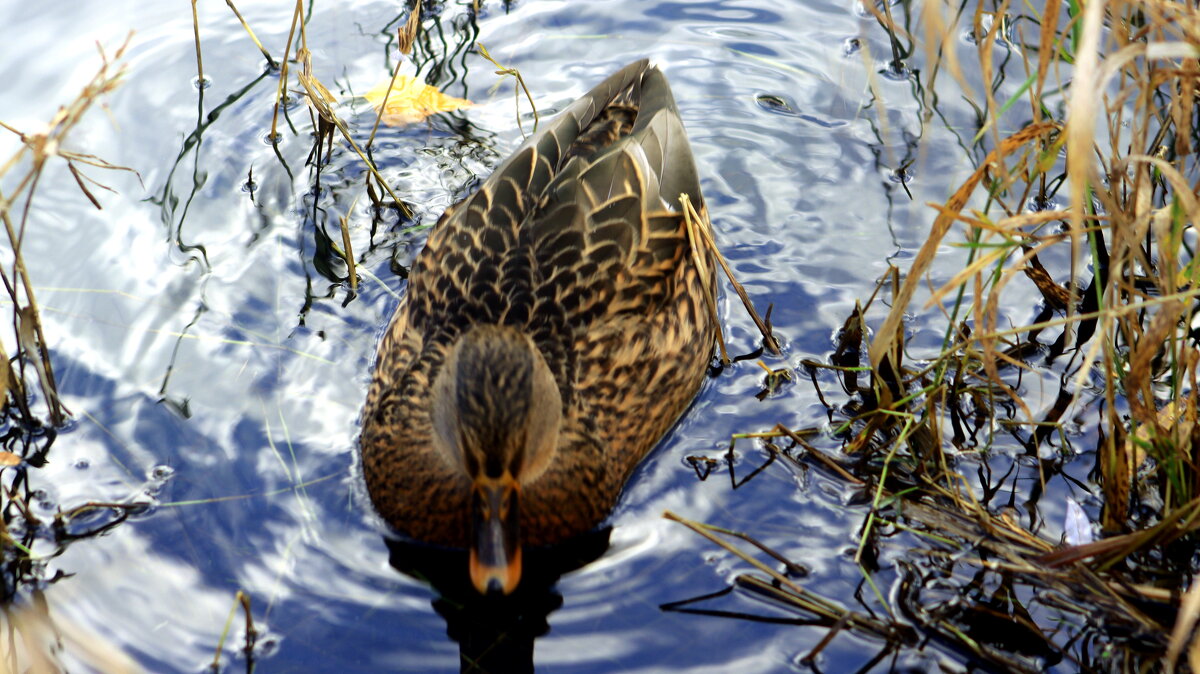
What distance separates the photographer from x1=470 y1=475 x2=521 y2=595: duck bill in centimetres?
371

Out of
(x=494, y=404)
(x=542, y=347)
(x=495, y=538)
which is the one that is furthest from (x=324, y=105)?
(x=495, y=538)

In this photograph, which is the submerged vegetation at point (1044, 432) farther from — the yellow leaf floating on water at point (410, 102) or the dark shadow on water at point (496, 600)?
the yellow leaf floating on water at point (410, 102)

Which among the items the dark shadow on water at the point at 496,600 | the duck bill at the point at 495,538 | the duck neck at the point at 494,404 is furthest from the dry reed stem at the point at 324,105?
the duck bill at the point at 495,538

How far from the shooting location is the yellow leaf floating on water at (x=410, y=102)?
6.31 meters

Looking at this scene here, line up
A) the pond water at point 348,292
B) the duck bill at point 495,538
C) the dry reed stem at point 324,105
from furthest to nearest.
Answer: the dry reed stem at point 324,105 → the pond water at point 348,292 → the duck bill at point 495,538

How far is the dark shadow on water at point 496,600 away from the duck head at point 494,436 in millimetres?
247

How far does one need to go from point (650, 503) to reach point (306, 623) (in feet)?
4.33

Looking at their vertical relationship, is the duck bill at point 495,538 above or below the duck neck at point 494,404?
below

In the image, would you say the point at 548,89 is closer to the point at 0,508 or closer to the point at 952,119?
the point at 952,119

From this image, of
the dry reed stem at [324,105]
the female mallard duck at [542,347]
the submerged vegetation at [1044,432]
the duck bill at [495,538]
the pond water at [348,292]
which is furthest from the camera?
the dry reed stem at [324,105]

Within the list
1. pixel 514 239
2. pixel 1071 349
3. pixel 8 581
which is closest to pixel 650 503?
pixel 514 239

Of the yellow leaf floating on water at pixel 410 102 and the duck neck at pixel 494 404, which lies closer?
the duck neck at pixel 494 404

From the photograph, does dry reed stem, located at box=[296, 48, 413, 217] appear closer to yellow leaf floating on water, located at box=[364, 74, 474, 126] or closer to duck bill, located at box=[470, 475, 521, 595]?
yellow leaf floating on water, located at box=[364, 74, 474, 126]

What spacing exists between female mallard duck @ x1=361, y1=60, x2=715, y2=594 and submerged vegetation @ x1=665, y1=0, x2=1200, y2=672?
0.58 meters
